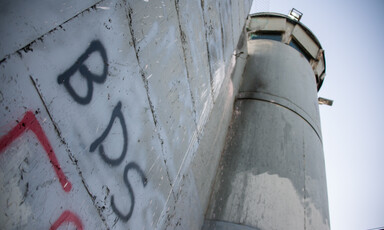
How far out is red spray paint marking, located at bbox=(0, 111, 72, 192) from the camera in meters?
0.86

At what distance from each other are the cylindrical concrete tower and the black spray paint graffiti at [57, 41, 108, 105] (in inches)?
112

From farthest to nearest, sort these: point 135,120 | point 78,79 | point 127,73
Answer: point 135,120
point 127,73
point 78,79

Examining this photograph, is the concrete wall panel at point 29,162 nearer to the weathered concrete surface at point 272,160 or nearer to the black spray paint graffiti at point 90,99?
the black spray paint graffiti at point 90,99

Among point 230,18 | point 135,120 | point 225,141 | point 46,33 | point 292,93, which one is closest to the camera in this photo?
point 46,33

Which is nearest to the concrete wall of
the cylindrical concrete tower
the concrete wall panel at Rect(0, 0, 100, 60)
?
the concrete wall panel at Rect(0, 0, 100, 60)

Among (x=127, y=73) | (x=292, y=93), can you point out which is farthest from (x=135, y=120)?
(x=292, y=93)

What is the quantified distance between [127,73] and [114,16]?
1.03 ft

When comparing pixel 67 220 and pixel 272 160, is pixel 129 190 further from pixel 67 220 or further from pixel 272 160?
pixel 272 160

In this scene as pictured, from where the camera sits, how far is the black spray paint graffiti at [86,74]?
1.06m

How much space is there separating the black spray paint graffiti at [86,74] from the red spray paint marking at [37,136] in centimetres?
20

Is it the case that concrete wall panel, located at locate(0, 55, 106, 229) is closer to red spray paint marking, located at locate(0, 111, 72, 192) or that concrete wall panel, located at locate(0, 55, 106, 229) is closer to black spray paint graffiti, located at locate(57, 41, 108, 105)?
red spray paint marking, located at locate(0, 111, 72, 192)

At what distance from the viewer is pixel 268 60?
5910 millimetres

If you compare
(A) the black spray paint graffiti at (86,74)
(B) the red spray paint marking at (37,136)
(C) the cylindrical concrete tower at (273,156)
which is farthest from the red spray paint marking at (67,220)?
(C) the cylindrical concrete tower at (273,156)

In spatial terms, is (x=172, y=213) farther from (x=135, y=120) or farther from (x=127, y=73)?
(x=127, y=73)
